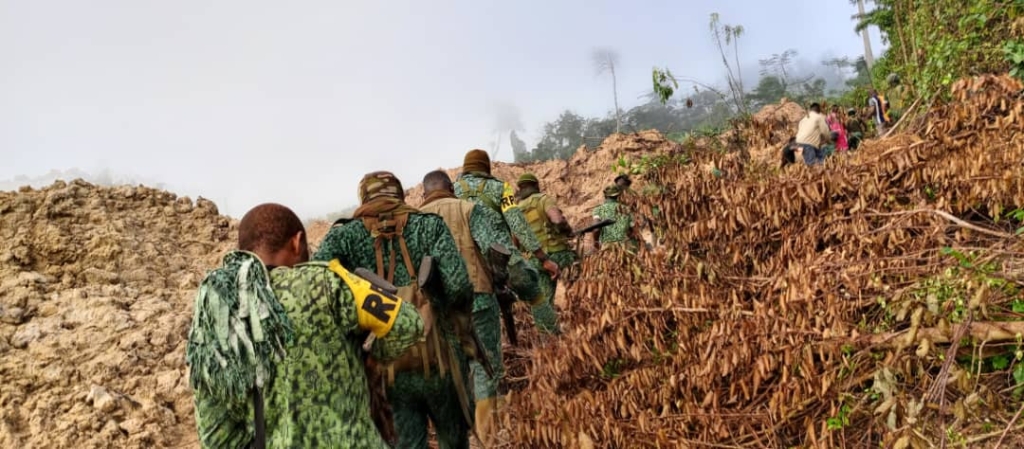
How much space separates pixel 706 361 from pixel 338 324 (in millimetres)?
2034

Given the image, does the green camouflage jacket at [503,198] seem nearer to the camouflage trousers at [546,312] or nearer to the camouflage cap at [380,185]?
the camouflage trousers at [546,312]

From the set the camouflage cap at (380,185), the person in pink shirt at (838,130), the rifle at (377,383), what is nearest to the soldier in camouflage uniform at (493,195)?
the camouflage cap at (380,185)

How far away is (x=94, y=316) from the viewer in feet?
16.5

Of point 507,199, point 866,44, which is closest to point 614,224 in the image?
point 507,199

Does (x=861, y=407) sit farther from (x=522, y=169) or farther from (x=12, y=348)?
(x=522, y=169)

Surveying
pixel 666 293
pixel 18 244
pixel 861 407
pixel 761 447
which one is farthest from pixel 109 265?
pixel 861 407

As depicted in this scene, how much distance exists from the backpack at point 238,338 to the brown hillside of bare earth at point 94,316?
2.97 m

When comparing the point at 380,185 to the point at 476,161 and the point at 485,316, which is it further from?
the point at 476,161

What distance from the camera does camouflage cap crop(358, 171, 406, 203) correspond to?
9.75 ft

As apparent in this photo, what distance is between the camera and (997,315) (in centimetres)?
312

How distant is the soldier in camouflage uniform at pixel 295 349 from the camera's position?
69.1 inches

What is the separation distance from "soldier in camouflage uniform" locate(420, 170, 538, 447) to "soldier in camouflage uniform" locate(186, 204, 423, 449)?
1685 millimetres

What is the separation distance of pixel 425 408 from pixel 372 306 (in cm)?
119

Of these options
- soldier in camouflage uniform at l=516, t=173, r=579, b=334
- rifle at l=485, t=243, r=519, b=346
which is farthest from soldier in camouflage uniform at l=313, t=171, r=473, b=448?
soldier in camouflage uniform at l=516, t=173, r=579, b=334
